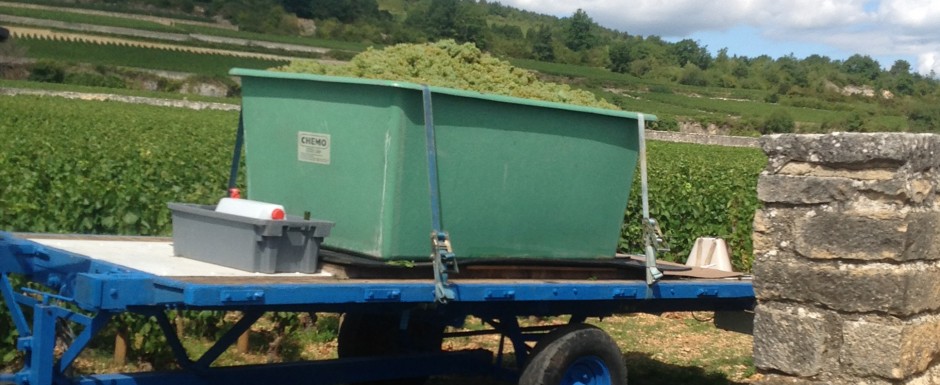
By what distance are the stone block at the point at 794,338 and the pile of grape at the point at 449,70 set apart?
180 cm

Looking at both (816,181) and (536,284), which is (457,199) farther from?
(816,181)

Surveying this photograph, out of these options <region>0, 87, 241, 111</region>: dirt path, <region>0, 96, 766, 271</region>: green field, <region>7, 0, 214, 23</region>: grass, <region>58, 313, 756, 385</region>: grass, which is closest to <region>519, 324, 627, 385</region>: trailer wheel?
<region>58, 313, 756, 385</region>: grass

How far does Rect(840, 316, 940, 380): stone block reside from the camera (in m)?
4.36

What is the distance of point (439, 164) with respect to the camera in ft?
15.9

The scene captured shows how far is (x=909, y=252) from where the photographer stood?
4.35 meters

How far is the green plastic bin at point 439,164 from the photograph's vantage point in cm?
477

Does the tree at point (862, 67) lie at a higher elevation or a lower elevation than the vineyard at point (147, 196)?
higher

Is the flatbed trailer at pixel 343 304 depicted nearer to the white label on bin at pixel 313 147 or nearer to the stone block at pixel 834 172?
the white label on bin at pixel 313 147

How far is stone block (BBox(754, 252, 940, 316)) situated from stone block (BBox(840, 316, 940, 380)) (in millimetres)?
56

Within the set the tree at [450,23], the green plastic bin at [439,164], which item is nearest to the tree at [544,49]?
the tree at [450,23]

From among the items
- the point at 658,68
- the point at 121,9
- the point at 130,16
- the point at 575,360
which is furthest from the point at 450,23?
the point at 575,360

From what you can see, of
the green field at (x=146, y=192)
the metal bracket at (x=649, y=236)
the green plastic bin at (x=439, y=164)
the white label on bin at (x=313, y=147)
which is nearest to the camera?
the green plastic bin at (x=439, y=164)

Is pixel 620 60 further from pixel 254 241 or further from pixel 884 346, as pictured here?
pixel 254 241

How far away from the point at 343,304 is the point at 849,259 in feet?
6.66
